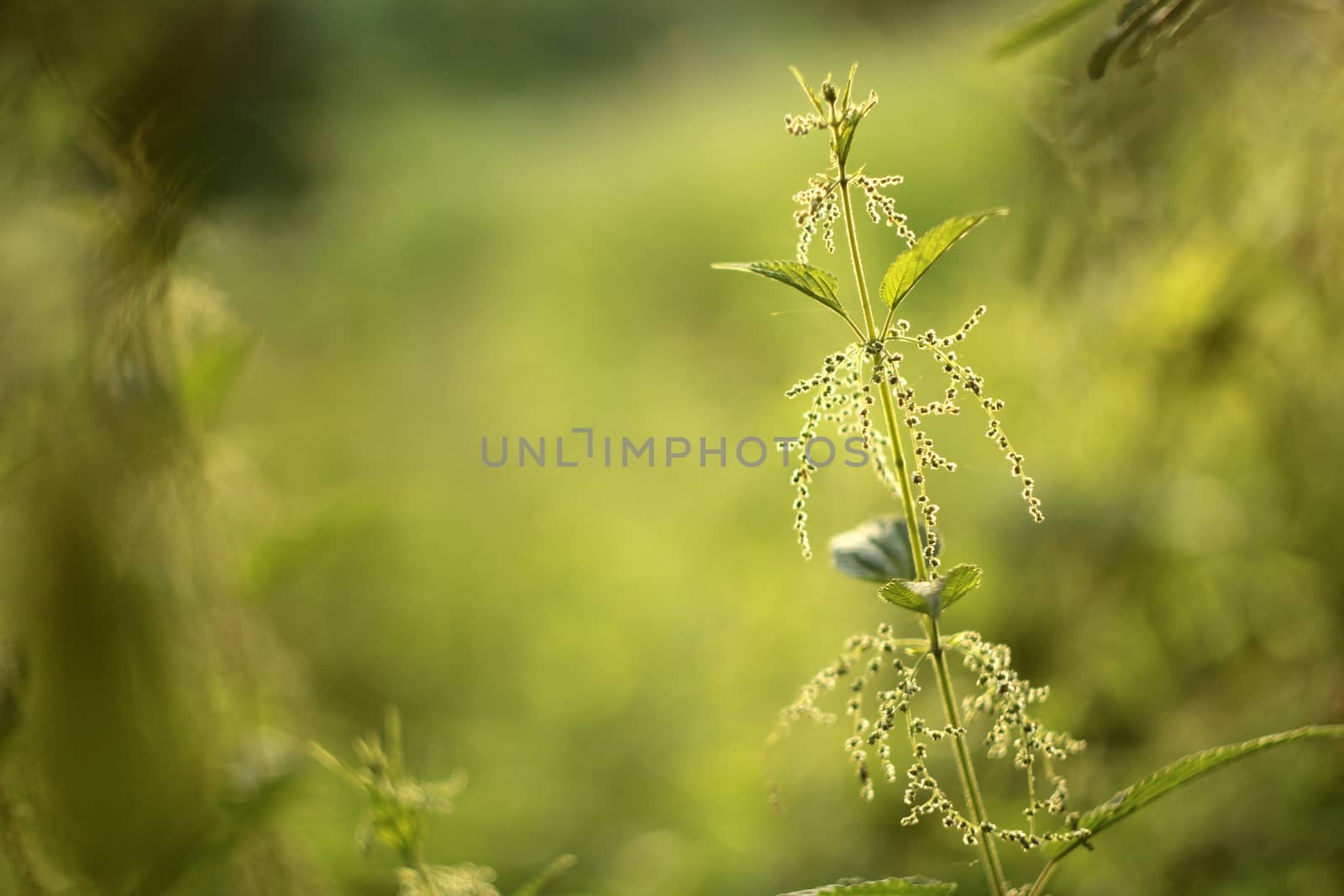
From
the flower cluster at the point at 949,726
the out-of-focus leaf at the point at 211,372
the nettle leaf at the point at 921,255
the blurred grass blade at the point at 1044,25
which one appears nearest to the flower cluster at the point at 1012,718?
the flower cluster at the point at 949,726

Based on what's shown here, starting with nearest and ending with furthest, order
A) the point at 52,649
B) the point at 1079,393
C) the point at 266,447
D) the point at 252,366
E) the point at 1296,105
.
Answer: the point at 52,649
the point at 1296,105
the point at 1079,393
the point at 266,447
the point at 252,366

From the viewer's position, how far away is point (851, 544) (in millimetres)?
334

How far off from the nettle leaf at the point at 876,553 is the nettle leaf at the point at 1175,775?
96 mm

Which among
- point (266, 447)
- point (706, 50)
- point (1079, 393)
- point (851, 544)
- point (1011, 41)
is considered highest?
point (706, 50)

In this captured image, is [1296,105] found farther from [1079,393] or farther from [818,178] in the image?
[818,178]

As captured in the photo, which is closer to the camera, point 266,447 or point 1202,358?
point 1202,358

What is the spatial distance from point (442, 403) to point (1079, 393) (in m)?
1.53

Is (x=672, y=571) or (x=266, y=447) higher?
(x=266, y=447)

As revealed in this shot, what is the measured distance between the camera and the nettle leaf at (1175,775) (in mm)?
281

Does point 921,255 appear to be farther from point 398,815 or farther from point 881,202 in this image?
point 398,815

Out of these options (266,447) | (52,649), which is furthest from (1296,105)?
(266,447)

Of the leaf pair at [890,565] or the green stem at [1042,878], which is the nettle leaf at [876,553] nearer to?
the leaf pair at [890,565]

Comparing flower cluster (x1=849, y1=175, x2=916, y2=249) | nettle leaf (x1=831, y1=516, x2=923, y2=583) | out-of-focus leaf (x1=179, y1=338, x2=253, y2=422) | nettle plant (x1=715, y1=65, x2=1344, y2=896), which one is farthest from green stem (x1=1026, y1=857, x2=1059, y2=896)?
out-of-focus leaf (x1=179, y1=338, x2=253, y2=422)

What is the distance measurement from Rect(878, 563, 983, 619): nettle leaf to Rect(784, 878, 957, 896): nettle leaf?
9 cm
